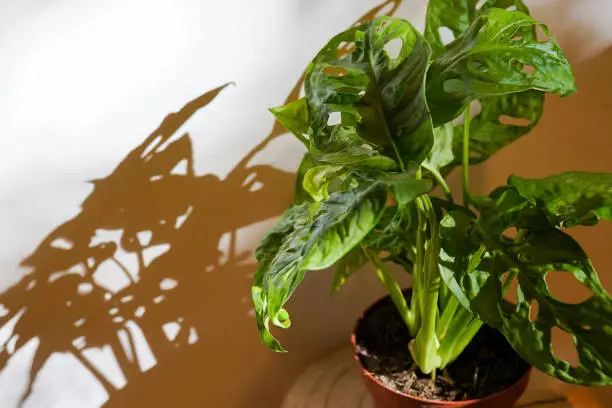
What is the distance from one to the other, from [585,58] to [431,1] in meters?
0.30

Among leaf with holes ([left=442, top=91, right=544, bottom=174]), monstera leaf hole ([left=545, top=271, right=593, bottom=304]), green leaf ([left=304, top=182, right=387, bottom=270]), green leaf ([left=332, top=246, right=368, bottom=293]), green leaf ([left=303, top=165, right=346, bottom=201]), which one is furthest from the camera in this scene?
monstera leaf hole ([left=545, top=271, right=593, bottom=304])

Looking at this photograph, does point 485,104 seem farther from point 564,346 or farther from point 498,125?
point 564,346

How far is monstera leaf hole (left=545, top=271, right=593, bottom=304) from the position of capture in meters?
1.21

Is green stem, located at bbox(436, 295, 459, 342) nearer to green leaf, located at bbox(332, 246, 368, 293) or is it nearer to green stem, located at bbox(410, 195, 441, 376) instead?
green stem, located at bbox(410, 195, 441, 376)

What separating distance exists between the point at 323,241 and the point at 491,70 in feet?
0.92

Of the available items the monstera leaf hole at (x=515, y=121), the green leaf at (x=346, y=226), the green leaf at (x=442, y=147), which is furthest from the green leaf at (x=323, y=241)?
the monstera leaf hole at (x=515, y=121)

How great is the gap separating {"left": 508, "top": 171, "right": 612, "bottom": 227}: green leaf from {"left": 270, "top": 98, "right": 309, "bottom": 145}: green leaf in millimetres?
286

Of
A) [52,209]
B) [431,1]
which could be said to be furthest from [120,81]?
[431,1]

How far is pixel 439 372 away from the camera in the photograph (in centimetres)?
109

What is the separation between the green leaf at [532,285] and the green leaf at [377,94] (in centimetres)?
17

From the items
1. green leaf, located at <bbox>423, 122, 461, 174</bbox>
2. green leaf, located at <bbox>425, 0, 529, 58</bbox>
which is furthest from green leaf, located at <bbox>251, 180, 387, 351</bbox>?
green leaf, located at <bbox>425, 0, 529, 58</bbox>

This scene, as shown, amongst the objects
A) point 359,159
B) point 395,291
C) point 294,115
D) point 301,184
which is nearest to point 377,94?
point 359,159

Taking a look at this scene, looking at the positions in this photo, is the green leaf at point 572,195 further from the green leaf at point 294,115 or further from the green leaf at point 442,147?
the green leaf at point 294,115

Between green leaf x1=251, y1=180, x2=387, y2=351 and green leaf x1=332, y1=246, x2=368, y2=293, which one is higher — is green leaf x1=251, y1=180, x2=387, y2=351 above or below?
above
